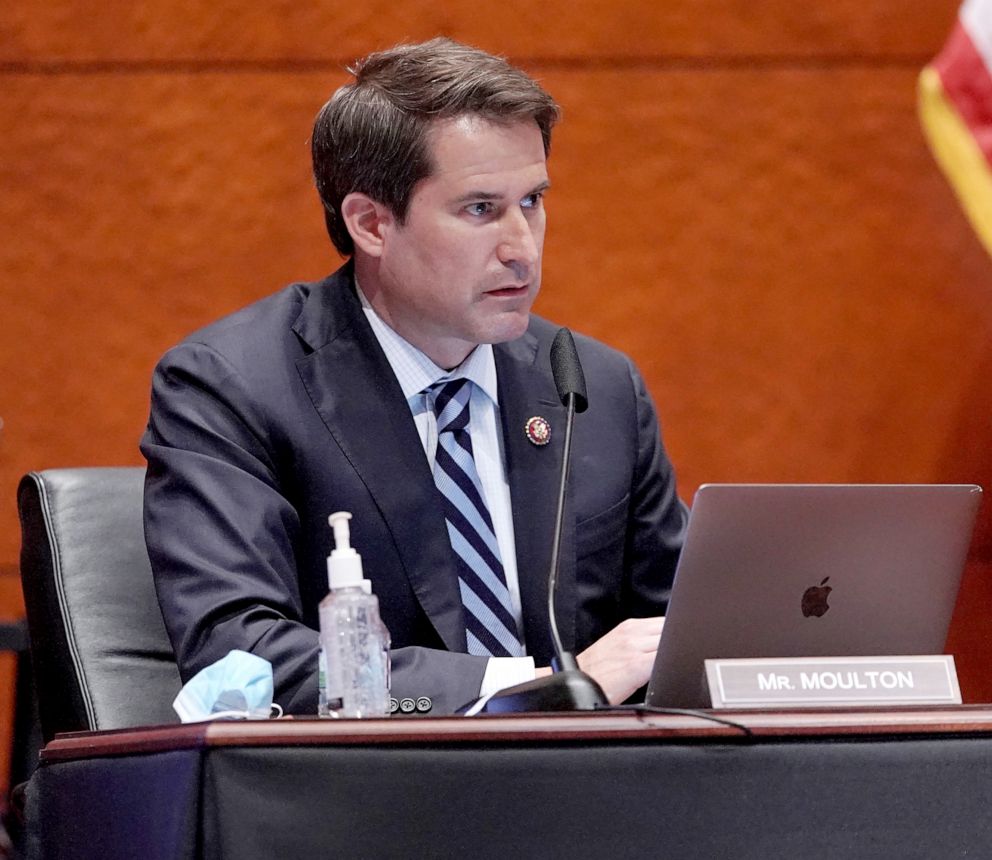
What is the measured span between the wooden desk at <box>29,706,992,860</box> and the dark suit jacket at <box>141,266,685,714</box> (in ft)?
1.39

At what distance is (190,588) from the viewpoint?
162cm

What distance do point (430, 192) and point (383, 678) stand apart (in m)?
0.79

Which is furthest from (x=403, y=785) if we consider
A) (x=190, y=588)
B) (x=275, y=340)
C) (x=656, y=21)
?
(x=656, y=21)

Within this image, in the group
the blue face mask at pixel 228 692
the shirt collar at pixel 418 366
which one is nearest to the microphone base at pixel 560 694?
the blue face mask at pixel 228 692

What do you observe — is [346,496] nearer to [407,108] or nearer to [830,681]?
[407,108]

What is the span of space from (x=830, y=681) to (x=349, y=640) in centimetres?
42

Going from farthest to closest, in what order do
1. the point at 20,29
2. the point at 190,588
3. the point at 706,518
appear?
the point at 20,29
the point at 190,588
the point at 706,518

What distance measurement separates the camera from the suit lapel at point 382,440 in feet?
5.90

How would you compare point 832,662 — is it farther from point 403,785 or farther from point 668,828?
point 403,785

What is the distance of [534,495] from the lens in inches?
75.5

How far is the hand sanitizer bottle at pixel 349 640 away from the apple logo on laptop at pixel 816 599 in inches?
15.4

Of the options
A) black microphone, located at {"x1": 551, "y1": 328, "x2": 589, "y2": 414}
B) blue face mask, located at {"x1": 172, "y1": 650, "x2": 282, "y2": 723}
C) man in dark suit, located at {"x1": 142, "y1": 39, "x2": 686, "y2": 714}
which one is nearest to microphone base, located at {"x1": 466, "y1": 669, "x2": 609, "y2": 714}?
blue face mask, located at {"x1": 172, "y1": 650, "x2": 282, "y2": 723}

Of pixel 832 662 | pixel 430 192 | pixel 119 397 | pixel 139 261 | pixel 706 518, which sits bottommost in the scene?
pixel 832 662

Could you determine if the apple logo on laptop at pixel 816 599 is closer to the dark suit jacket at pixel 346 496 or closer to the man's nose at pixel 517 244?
the dark suit jacket at pixel 346 496
